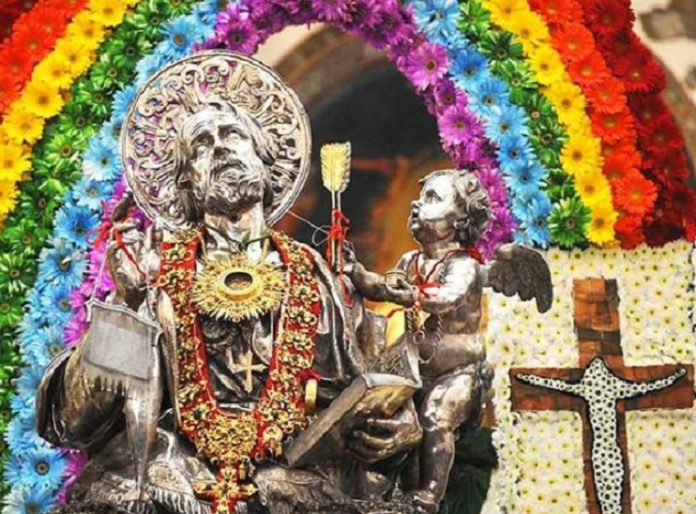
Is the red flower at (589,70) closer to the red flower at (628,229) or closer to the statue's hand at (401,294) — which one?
the red flower at (628,229)

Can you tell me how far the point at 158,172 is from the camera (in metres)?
8.91

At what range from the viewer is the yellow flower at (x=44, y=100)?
406 inches

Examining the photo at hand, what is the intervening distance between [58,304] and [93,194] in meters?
0.51

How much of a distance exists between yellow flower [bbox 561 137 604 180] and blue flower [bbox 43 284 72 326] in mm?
2265

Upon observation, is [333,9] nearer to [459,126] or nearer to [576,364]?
[459,126]

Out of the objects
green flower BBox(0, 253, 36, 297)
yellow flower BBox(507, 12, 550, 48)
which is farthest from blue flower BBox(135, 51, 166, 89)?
yellow flower BBox(507, 12, 550, 48)

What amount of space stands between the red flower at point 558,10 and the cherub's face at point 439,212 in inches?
58.1

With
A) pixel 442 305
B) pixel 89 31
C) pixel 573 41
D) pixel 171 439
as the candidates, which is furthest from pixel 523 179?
pixel 171 439

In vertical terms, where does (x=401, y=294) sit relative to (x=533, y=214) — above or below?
below

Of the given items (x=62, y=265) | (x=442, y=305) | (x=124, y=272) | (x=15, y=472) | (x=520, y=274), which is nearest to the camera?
(x=124, y=272)

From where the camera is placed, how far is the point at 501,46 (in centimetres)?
1025

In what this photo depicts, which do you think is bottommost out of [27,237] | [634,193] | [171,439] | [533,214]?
[171,439]

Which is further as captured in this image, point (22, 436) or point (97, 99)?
point (97, 99)

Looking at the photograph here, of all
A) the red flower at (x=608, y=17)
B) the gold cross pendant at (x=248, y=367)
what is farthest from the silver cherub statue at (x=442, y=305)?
the red flower at (x=608, y=17)
